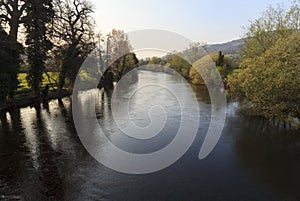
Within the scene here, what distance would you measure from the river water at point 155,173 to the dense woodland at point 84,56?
285cm

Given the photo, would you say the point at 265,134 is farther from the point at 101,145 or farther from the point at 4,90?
the point at 4,90

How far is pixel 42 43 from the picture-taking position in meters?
26.4

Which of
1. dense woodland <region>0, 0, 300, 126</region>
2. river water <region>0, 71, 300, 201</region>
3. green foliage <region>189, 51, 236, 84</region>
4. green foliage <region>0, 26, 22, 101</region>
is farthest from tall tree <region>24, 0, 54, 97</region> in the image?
green foliage <region>189, 51, 236, 84</region>

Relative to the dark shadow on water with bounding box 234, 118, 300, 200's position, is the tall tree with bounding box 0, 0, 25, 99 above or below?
above

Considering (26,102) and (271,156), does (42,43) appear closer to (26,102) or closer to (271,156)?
(26,102)

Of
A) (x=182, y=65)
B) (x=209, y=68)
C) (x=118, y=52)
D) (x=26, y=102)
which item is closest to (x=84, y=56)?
(x=26, y=102)

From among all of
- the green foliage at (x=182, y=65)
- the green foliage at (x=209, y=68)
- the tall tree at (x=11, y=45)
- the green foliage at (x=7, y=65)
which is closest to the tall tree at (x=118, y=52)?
the green foliage at (x=182, y=65)

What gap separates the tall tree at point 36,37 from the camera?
24297 mm

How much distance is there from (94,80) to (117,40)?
664 inches

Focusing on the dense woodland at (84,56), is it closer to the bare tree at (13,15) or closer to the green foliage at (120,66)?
the bare tree at (13,15)

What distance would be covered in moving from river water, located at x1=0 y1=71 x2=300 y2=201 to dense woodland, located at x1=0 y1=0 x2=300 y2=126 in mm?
2854

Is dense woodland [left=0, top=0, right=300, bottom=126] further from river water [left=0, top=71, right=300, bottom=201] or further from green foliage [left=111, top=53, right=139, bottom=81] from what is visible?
green foliage [left=111, top=53, right=139, bottom=81]

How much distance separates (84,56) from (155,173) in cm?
3068

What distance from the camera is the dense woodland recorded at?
1338 cm
